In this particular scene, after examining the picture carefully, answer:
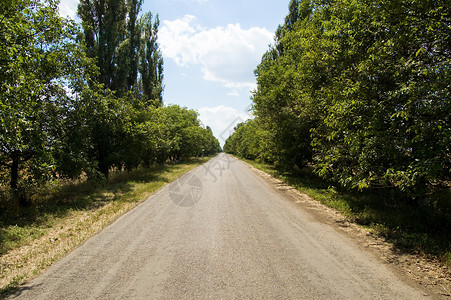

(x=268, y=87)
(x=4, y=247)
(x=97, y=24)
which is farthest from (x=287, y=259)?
(x=97, y=24)

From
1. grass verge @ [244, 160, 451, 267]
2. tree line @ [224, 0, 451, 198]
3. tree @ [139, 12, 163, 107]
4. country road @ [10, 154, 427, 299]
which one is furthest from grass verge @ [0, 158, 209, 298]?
tree @ [139, 12, 163, 107]

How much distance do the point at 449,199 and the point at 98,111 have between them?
15.8m

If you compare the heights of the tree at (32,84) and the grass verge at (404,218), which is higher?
the tree at (32,84)

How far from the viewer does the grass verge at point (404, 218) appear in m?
5.03

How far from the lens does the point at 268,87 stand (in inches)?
693

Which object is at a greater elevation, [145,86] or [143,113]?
[145,86]

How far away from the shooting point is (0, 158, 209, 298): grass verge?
14.3 feet

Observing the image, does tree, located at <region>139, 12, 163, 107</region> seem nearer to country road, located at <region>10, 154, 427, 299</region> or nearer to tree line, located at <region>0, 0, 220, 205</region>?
tree line, located at <region>0, 0, 220, 205</region>

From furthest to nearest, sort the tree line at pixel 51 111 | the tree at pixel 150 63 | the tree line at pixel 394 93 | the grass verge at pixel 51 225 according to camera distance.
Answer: the tree at pixel 150 63 → the tree line at pixel 51 111 → the tree line at pixel 394 93 → the grass verge at pixel 51 225

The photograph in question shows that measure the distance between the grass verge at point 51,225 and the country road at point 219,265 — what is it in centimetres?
47

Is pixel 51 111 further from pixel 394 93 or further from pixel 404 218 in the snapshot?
pixel 404 218

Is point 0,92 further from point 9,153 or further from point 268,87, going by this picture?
point 268,87

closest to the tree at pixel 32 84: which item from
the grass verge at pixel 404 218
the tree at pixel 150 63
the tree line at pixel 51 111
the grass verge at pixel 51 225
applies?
the tree line at pixel 51 111

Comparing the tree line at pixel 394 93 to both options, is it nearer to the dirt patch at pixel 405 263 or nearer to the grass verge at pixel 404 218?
the grass verge at pixel 404 218
